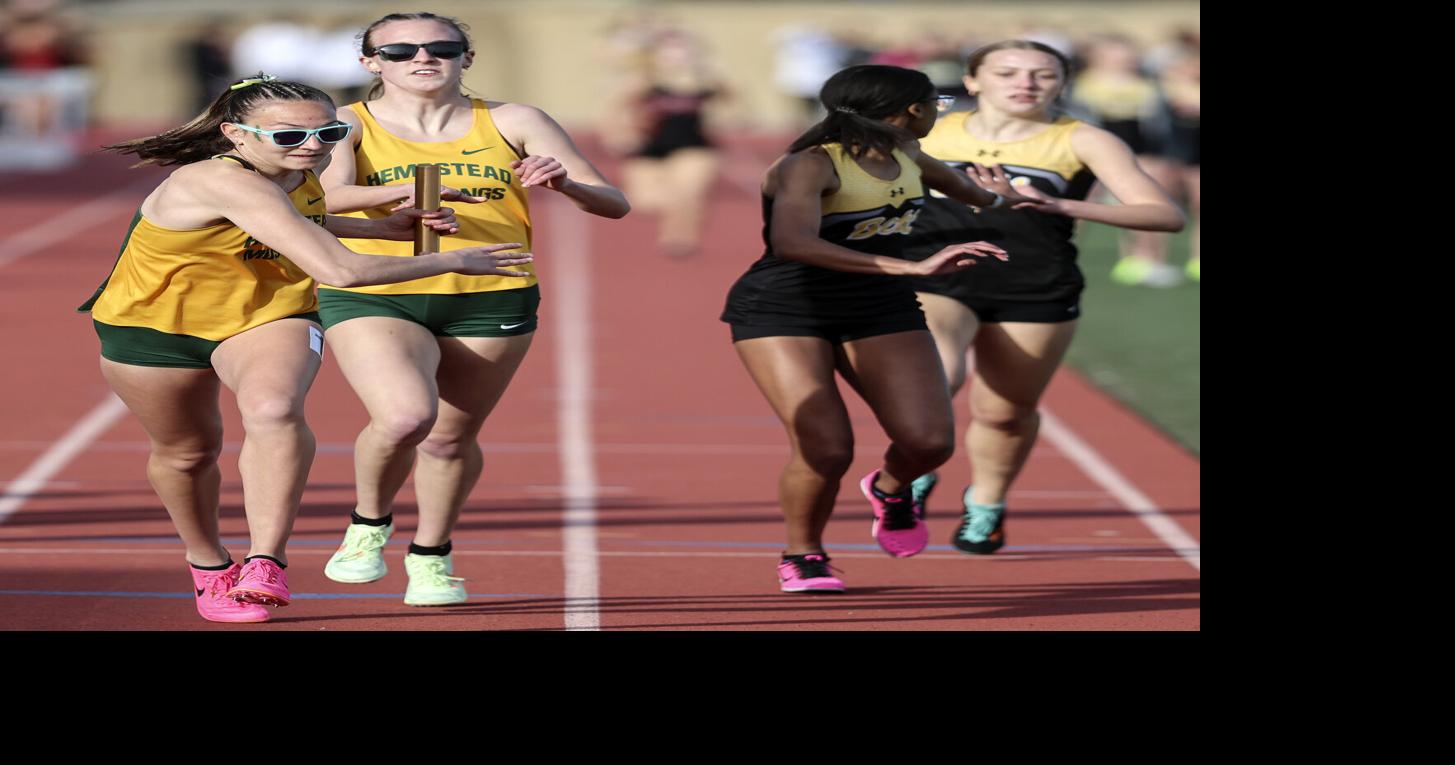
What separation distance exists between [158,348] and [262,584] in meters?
0.72

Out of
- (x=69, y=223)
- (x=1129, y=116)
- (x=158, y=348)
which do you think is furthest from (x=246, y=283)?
A: (x=69, y=223)

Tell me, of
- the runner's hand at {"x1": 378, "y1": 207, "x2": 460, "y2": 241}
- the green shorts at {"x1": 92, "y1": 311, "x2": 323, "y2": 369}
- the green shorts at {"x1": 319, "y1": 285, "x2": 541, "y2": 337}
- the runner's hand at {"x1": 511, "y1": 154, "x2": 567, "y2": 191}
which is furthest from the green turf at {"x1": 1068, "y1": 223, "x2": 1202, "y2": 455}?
the green shorts at {"x1": 92, "y1": 311, "x2": 323, "y2": 369}

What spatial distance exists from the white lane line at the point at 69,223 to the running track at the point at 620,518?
5.91 metres

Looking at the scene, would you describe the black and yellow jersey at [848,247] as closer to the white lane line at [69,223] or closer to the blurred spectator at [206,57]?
the white lane line at [69,223]

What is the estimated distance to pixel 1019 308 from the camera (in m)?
8.09

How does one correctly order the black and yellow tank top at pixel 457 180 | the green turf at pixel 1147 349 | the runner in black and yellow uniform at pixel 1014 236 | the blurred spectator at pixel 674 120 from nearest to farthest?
1. the black and yellow tank top at pixel 457 180
2. the runner in black and yellow uniform at pixel 1014 236
3. the green turf at pixel 1147 349
4. the blurred spectator at pixel 674 120

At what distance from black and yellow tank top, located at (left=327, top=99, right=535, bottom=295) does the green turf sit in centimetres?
500

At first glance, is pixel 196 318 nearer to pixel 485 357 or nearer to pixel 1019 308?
pixel 485 357

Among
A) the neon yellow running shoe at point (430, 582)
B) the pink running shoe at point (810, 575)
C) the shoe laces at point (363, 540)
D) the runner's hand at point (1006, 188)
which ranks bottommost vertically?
the pink running shoe at point (810, 575)

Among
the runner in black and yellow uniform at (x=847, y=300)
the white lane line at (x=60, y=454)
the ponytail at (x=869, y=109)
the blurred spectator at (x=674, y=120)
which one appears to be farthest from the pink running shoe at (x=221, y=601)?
the blurred spectator at (x=674, y=120)

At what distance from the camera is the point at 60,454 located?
1073cm

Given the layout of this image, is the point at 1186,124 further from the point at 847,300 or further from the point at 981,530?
the point at 847,300

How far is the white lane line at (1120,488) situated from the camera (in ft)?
29.6
